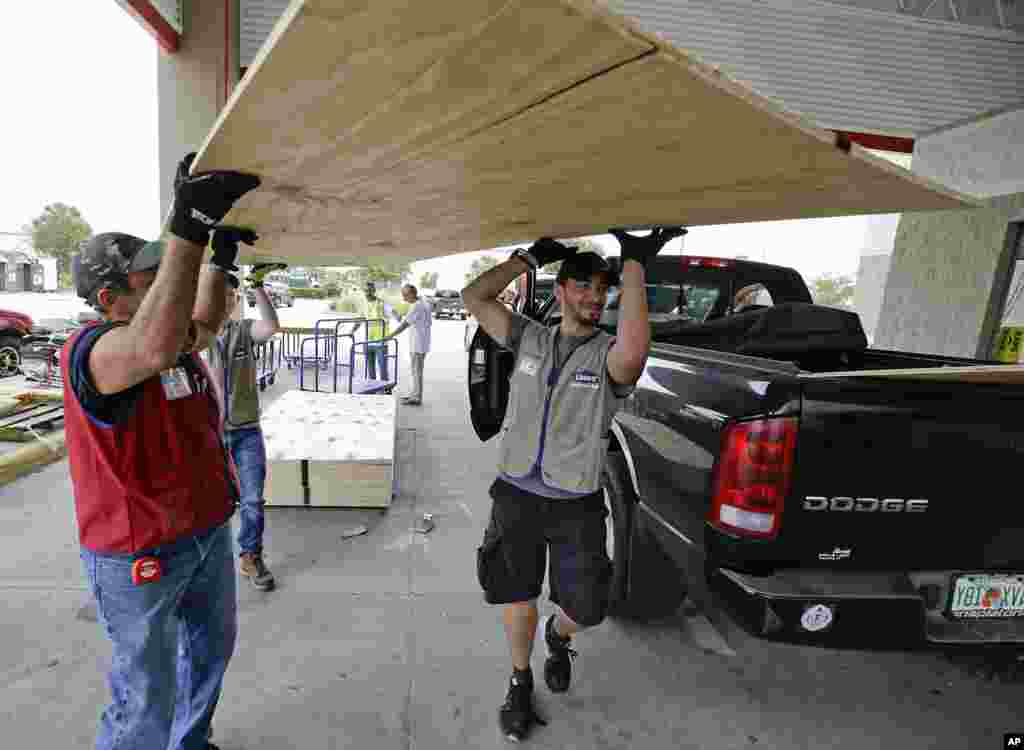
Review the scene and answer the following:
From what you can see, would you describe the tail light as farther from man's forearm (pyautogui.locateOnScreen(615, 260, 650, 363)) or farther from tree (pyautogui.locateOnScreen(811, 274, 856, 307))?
tree (pyautogui.locateOnScreen(811, 274, 856, 307))

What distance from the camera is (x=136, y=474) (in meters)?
1.45

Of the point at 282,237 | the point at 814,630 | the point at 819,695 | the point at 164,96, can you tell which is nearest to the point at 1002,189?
the point at 819,695

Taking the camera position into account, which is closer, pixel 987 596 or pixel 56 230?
pixel 987 596

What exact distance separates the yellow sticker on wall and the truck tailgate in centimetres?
703

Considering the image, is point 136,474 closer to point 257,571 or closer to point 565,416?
point 565,416

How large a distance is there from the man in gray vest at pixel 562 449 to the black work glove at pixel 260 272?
1.69 m

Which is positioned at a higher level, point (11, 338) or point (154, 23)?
point (154, 23)

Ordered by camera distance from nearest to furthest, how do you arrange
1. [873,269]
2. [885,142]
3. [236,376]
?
[236,376], [885,142], [873,269]

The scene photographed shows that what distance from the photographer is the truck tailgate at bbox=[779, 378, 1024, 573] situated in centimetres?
171

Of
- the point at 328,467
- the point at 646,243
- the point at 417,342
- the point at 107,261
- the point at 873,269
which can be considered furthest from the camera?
the point at 873,269

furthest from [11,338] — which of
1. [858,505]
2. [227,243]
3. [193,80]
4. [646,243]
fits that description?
[858,505]

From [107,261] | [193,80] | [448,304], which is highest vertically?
[193,80]

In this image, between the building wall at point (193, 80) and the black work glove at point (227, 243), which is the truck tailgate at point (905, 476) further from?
the building wall at point (193, 80)

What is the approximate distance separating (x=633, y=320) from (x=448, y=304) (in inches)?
1041
